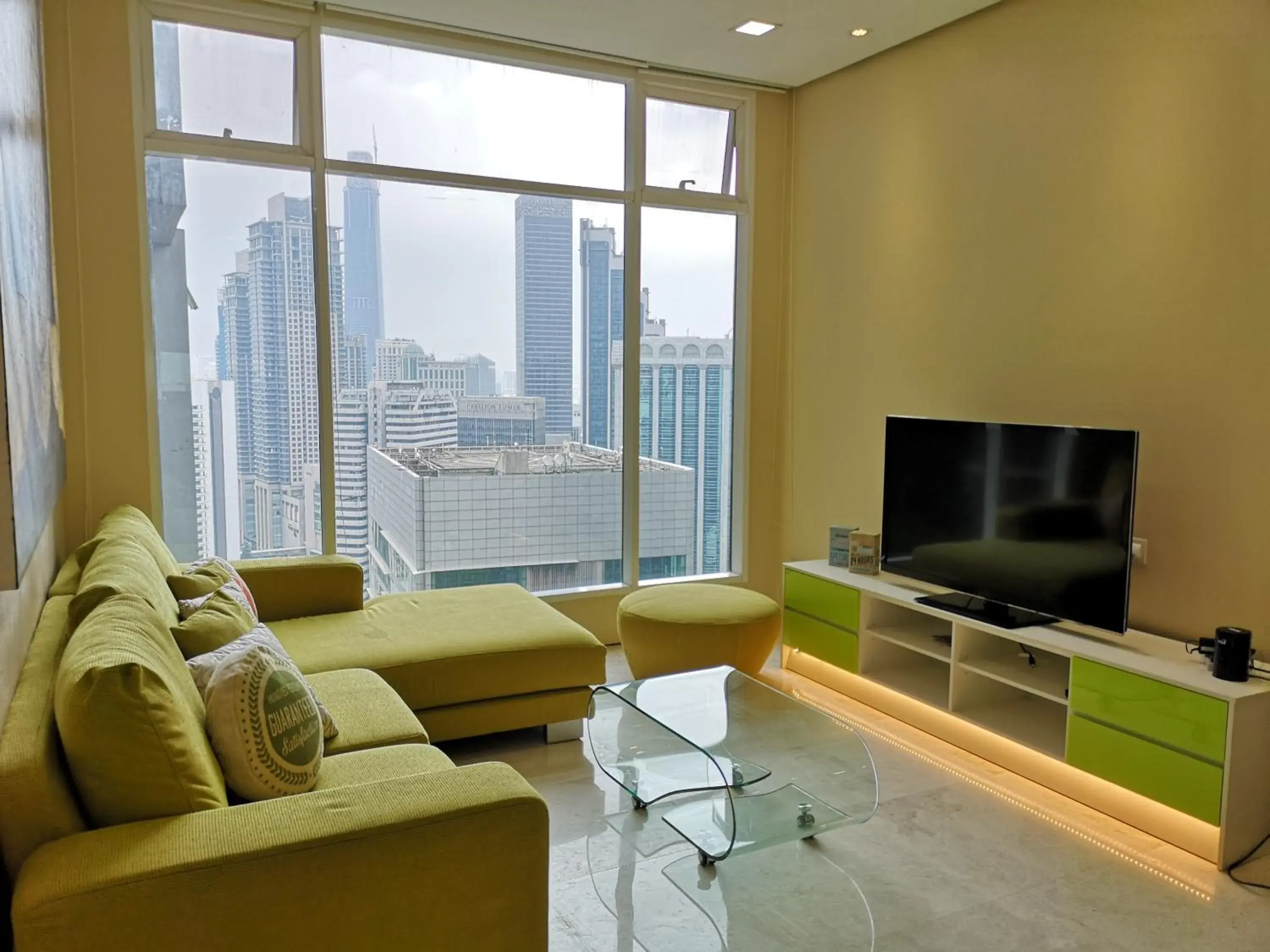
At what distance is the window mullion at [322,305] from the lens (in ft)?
13.6

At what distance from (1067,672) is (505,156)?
134 inches

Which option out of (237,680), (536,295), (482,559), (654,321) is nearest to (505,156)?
(536,295)

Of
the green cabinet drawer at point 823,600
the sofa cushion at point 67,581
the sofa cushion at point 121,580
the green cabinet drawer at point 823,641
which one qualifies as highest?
the sofa cushion at point 121,580

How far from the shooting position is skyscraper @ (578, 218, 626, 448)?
493cm

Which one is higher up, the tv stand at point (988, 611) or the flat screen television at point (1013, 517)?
the flat screen television at point (1013, 517)

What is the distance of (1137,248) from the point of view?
3.43 m

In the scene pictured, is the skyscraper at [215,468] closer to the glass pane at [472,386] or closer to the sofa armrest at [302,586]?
the sofa armrest at [302,586]

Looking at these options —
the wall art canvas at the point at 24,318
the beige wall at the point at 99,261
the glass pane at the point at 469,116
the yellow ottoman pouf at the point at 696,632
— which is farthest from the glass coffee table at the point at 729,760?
the glass pane at the point at 469,116

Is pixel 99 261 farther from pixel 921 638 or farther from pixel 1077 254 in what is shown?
pixel 1077 254

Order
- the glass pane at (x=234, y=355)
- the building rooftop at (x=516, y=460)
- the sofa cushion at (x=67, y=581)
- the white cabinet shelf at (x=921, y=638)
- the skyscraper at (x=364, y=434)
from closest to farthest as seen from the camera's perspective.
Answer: the sofa cushion at (x=67, y=581) → the white cabinet shelf at (x=921, y=638) → the glass pane at (x=234, y=355) → the skyscraper at (x=364, y=434) → the building rooftop at (x=516, y=460)

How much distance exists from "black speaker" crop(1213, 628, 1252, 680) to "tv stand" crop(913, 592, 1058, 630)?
599 mm

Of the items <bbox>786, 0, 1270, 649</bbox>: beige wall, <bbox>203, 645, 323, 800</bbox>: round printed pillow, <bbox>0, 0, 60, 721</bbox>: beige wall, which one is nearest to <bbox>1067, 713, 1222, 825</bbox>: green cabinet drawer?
<bbox>786, 0, 1270, 649</bbox>: beige wall

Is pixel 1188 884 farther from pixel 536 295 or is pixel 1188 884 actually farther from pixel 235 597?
pixel 536 295

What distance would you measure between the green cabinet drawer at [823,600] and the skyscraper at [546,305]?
142 centimetres
